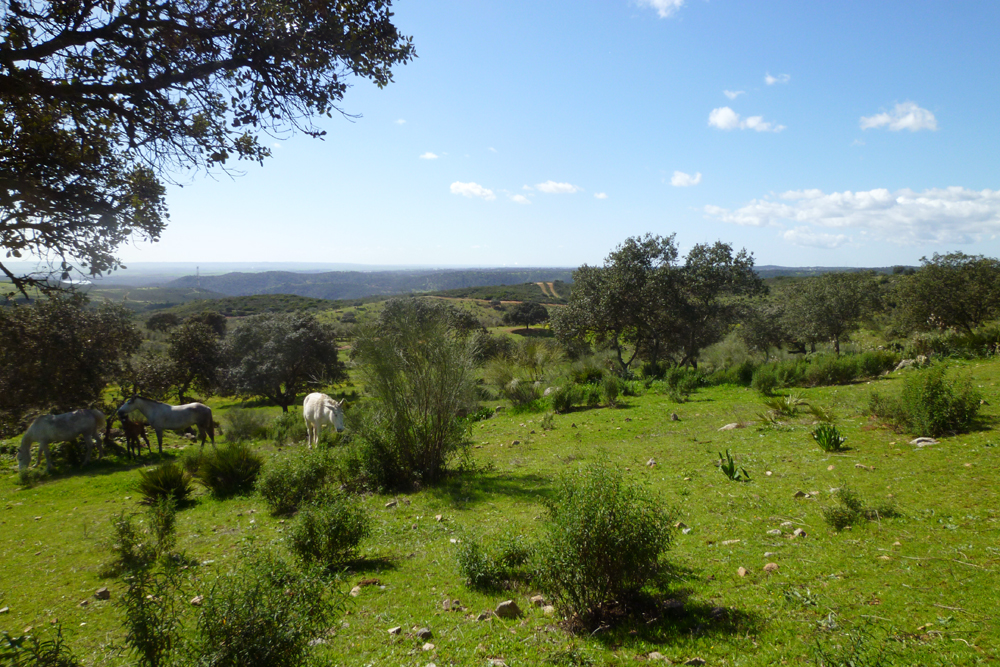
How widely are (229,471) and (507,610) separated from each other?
827 cm

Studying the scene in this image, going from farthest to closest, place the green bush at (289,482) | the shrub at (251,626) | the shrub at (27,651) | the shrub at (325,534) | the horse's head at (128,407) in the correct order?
the horse's head at (128,407)
the green bush at (289,482)
the shrub at (325,534)
the shrub at (251,626)
the shrub at (27,651)

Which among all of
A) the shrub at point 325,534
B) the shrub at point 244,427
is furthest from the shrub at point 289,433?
the shrub at point 325,534

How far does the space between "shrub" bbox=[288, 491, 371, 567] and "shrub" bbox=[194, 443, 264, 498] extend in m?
5.43

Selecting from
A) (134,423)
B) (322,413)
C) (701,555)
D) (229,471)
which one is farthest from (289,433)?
(701,555)

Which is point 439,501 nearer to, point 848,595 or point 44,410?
point 848,595

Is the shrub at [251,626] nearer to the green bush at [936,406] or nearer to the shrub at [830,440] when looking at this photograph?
the shrub at [830,440]

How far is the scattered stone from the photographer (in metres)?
4.92

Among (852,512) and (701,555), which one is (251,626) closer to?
(701,555)

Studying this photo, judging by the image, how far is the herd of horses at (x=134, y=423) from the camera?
13820mm

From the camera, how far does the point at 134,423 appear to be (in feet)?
52.2

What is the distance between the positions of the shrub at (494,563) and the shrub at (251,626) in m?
2.44

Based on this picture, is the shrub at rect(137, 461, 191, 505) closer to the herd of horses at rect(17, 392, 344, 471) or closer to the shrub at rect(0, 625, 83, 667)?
the herd of horses at rect(17, 392, 344, 471)

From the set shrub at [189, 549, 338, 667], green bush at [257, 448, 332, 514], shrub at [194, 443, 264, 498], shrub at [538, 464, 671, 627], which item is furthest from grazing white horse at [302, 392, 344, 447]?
shrub at [189, 549, 338, 667]

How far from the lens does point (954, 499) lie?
20.4 feet
